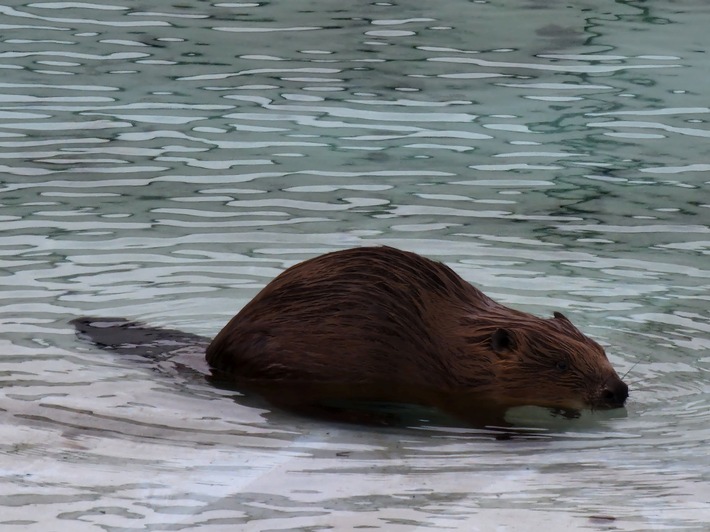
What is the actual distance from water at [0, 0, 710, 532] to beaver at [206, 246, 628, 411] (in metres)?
0.14

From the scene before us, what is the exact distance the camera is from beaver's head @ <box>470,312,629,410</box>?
488cm

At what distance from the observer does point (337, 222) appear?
721 cm

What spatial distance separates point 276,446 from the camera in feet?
14.3

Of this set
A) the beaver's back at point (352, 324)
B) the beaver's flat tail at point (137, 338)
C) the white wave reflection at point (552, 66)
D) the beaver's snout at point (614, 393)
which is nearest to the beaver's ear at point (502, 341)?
the beaver's back at point (352, 324)

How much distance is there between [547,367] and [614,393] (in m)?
0.28

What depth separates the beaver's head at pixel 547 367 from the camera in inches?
192

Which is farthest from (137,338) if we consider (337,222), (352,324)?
(337,222)

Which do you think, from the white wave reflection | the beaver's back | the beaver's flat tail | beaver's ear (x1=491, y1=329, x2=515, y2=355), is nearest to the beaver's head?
beaver's ear (x1=491, y1=329, x2=515, y2=355)

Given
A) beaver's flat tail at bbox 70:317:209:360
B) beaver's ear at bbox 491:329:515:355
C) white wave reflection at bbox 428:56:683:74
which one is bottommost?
beaver's flat tail at bbox 70:317:209:360

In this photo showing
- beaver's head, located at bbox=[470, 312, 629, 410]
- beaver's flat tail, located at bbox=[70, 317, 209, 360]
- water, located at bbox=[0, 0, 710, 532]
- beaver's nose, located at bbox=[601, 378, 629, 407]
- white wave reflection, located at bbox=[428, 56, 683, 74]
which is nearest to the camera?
water, located at bbox=[0, 0, 710, 532]

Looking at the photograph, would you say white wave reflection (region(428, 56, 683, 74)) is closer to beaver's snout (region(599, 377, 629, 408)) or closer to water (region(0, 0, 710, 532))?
water (region(0, 0, 710, 532))

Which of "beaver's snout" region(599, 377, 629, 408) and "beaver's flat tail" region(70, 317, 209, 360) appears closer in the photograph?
"beaver's snout" region(599, 377, 629, 408)

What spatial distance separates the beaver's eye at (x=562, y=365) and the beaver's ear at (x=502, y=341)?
0.17 metres

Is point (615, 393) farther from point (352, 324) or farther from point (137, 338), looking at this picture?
point (137, 338)
